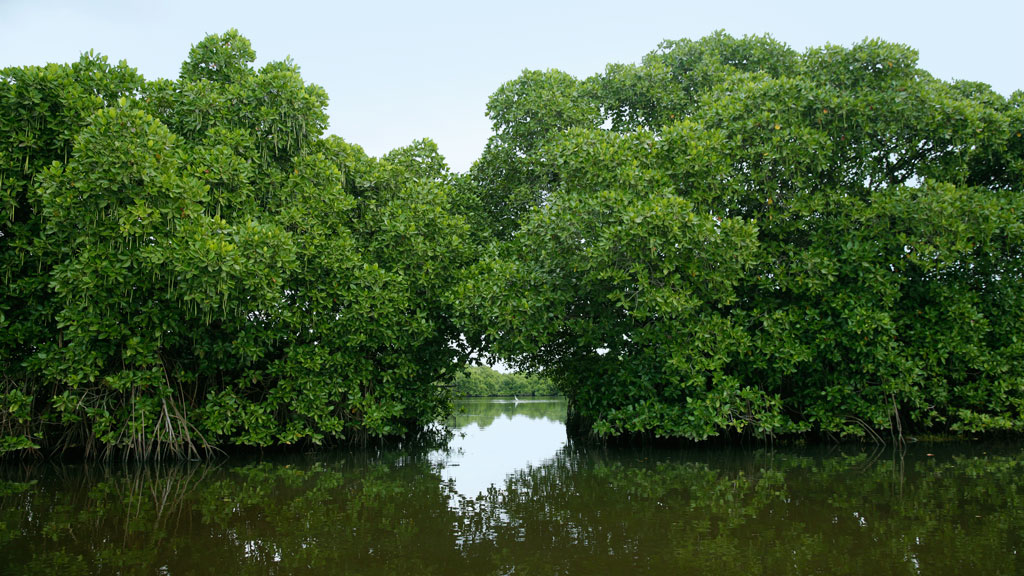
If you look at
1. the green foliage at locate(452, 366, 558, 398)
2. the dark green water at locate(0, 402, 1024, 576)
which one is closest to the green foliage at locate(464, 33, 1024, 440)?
the dark green water at locate(0, 402, 1024, 576)

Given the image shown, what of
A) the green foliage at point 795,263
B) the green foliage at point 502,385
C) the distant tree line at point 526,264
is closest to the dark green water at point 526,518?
the distant tree line at point 526,264

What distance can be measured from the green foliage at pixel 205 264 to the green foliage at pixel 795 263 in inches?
101

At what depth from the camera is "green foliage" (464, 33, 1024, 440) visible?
12234mm

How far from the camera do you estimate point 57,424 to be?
1224cm

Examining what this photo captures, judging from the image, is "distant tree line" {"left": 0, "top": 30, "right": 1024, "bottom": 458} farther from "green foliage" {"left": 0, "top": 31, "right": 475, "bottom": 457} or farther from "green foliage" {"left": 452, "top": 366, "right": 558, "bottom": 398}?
"green foliage" {"left": 452, "top": 366, "right": 558, "bottom": 398}

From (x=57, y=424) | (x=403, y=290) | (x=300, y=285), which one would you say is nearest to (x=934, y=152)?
(x=403, y=290)

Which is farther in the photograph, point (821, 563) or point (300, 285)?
point (300, 285)

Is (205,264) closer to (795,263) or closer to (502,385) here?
(795,263)

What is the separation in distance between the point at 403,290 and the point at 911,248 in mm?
10699

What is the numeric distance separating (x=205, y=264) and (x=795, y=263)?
36.9 ft

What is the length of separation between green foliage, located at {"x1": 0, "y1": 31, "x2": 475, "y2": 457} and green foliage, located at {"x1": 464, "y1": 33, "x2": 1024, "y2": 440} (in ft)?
8.45

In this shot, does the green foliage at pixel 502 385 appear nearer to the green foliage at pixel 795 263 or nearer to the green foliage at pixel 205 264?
the green foliage at pixel 205 264

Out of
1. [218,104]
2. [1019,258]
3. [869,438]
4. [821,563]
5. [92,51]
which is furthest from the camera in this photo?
[869,438]

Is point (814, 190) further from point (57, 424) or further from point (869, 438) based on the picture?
point (57, 424)
